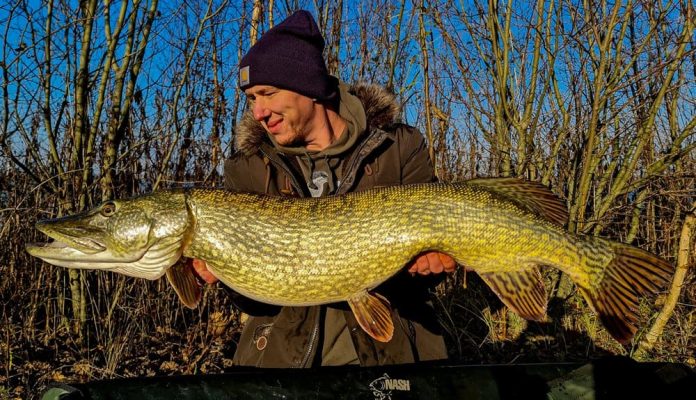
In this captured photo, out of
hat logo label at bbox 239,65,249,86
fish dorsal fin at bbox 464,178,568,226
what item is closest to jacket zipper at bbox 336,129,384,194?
fish dorsal fin at bbox 464,178,568,226

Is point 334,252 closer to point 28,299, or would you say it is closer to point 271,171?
point 271,171

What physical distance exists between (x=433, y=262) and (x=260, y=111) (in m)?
0.91

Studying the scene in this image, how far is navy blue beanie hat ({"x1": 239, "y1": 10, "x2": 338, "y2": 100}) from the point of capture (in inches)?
84.4

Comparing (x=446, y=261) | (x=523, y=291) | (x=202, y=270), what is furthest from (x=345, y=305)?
(x=523, y=291)

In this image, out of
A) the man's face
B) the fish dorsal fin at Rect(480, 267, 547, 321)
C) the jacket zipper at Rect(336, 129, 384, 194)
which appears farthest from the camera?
the man's face

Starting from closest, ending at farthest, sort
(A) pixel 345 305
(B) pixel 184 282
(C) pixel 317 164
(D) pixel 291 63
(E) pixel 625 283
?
(E) pixel 625 283 < (B) pixel 184 282 < (A) pixel 345 305 < (C) pixel 317 164 < (D) pixel 291 63

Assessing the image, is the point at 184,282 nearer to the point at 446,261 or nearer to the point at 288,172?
the point at 288,172

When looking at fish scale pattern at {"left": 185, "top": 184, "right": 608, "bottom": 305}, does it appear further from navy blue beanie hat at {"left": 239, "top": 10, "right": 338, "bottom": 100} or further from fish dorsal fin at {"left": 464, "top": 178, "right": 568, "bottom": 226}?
navy blue beanie hat at {"left": 239, "top": 10, "right": 338, "bottom": 100}

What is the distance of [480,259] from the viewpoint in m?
1.83

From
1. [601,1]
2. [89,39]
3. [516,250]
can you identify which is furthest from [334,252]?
[601,1]

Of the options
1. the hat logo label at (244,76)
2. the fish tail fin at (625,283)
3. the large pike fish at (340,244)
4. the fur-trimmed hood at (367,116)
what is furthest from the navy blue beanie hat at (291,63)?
the fish tail fin at (625,283)

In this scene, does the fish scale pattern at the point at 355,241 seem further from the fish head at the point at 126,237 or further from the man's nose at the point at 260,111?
the man's nose at the point at 260,111

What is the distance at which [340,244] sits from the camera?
5.93 ft

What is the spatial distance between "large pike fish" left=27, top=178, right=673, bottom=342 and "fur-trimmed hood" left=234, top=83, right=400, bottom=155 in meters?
0.36
